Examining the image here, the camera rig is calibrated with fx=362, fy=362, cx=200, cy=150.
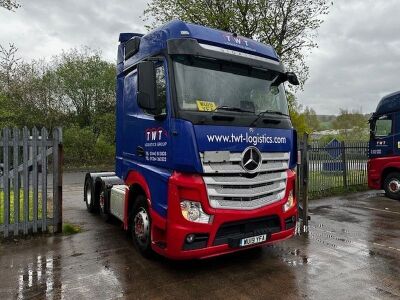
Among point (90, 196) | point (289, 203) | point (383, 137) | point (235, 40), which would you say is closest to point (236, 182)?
point (289, 203)

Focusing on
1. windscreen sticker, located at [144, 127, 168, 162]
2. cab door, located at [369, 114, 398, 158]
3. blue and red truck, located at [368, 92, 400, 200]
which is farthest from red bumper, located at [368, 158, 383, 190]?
windscreen sticker, located at [144, 127, 168, 162]

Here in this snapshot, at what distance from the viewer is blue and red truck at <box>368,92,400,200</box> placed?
35.9 feet

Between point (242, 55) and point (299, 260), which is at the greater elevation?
point (242, 55)

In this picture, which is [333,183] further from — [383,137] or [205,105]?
[205,105]

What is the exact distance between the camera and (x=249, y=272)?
15.8ft

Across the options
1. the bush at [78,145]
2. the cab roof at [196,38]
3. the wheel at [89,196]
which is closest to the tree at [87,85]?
the bush at [78,145]

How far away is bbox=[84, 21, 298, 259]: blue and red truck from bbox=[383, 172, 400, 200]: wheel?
7215mm

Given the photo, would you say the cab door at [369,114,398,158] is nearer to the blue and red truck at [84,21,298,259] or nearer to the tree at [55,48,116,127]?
the blue and red truck at [84,21,298,259]

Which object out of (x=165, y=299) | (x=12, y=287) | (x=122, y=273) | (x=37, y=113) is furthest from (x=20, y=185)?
(x=37, y=113)

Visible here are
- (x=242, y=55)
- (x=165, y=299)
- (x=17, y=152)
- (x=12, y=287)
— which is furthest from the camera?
(x=17, y=152)

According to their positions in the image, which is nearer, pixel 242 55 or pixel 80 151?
pixel 242 55

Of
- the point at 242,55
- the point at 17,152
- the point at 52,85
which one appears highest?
the point at 52,85

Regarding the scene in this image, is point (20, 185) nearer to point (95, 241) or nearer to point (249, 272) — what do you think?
point (95, 241)

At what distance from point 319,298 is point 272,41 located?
49.7ft
